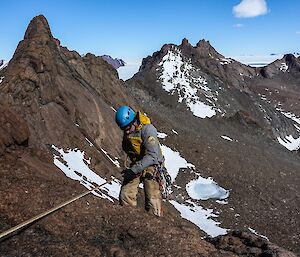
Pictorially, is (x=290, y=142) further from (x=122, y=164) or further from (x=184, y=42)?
(x=122, y=164)

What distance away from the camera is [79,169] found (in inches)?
886

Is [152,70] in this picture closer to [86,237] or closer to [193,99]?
[193,99]

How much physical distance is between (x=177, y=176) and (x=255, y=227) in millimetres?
8822

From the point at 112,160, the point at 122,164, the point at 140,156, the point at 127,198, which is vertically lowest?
the point at 127,198

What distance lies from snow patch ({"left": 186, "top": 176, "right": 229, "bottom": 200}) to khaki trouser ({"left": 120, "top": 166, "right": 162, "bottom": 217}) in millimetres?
21927

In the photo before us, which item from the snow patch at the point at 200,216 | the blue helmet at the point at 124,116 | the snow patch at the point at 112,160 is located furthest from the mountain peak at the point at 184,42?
the blue helmet at the point at 124,116

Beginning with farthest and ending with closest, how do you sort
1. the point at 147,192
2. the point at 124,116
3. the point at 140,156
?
the point at 147,192
the point at 140,156
the point at 124,116

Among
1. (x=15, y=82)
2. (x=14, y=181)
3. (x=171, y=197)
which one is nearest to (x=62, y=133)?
(x=15, y=82)

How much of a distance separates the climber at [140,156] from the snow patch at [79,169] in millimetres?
9743

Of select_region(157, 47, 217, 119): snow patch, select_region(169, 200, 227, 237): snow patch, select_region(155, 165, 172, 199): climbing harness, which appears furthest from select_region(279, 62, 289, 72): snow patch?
select_region(155, 165, 172, 199): climbing harness

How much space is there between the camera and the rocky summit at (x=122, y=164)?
26.0 ft

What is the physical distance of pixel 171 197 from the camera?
1164 inches

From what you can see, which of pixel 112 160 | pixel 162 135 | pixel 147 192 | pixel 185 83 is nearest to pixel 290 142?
pixel 185 83

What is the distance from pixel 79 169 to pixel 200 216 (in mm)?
9771
